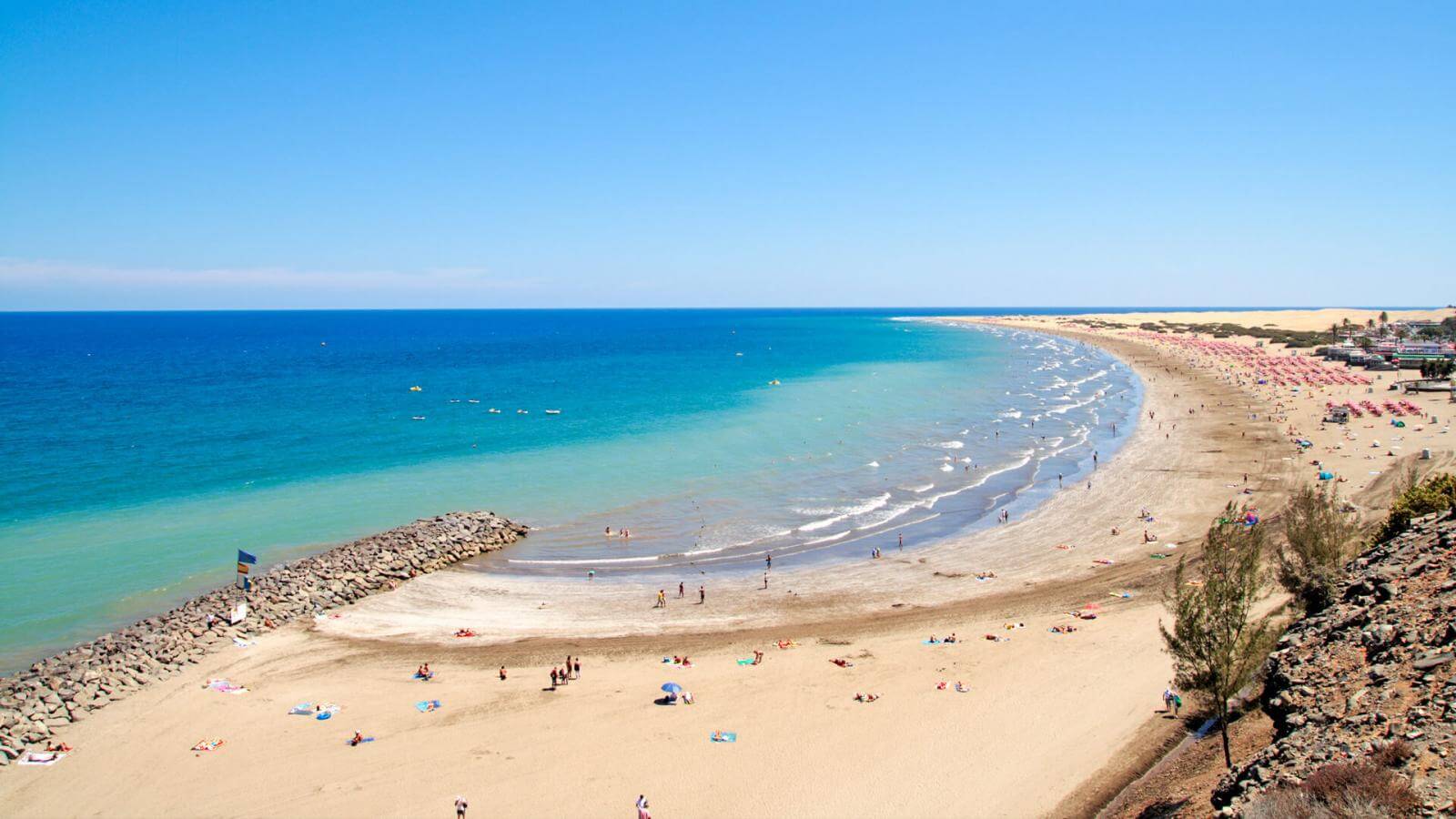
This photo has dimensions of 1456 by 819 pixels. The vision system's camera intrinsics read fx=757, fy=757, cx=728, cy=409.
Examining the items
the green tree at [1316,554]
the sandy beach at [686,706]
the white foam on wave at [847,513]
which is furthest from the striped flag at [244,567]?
the green tree at [1316,554]

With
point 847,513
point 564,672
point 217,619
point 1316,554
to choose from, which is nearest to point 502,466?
point 847,513

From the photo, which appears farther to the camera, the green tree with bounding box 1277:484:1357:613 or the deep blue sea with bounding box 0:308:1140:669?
the deep blue sea with bounding box 0:308:1140:669

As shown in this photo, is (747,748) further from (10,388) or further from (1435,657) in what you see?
(10,388)

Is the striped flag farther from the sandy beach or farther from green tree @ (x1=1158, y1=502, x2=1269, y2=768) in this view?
green tree @ (x1=1158, y1=502, x2=1269, y2=768)

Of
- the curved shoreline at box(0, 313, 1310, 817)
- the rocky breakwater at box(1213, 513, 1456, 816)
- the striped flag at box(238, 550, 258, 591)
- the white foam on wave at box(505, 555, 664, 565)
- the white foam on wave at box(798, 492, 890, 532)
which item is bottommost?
the curved shoreline at box(0, 313, 1310, 817)

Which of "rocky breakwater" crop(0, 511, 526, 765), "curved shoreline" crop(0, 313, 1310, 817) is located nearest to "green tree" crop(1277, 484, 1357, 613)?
"curved shoreline" crop(0, 313, 1310, 817)

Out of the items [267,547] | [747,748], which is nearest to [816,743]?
[747,748]
